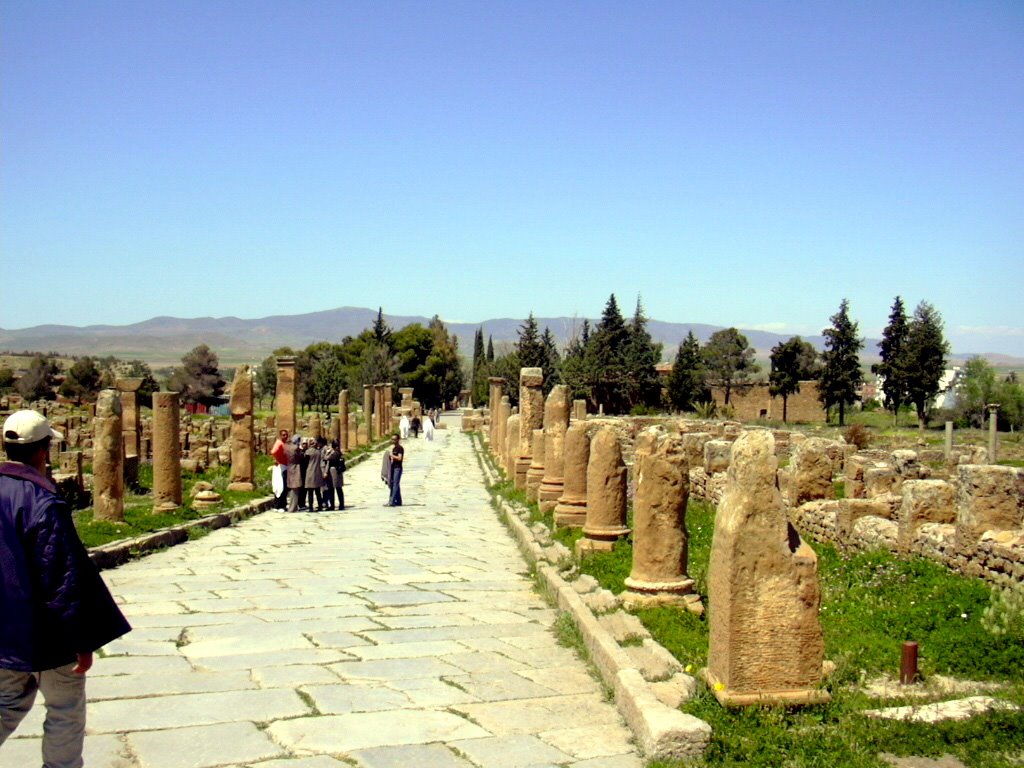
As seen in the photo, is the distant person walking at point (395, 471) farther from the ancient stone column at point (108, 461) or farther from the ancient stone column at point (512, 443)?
the ancient stone column at point (108, 461)

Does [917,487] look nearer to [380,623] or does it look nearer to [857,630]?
[857,630]

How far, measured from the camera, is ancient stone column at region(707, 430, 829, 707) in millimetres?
5445

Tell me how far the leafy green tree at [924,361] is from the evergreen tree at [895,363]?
362 mm

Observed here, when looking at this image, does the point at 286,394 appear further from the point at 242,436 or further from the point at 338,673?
the point at 338,673

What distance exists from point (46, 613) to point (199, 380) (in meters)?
79.0

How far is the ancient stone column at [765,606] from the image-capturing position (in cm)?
545

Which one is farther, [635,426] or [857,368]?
[857,368]

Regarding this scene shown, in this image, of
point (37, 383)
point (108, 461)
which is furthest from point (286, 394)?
point (37, 383)

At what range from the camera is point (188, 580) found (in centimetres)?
→ 1052

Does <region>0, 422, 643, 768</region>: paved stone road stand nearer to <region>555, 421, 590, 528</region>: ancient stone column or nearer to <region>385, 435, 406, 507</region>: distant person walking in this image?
<region>555, 421, 590, 528</region>: ancient stone column

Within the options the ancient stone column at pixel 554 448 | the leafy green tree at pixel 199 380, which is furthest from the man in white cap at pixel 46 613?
the leafy green tree at pixel 199 380

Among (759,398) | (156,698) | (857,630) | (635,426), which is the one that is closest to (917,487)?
(857,630)

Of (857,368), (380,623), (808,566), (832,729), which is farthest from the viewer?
(857,368)

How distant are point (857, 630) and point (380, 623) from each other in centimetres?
368
